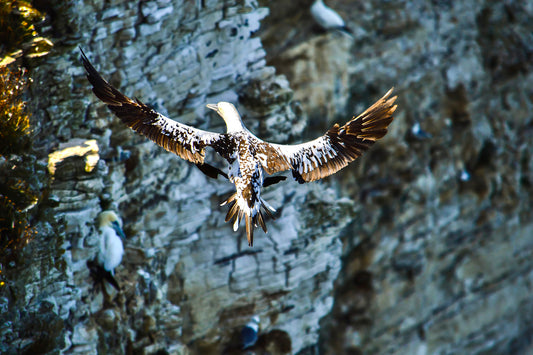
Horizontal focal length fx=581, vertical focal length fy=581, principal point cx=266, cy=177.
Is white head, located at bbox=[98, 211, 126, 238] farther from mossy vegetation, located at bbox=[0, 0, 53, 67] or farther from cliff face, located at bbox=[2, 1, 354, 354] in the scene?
mossy vegetation, located at bbox=[0, 0, 53, 67]

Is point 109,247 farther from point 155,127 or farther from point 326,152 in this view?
point 326,152

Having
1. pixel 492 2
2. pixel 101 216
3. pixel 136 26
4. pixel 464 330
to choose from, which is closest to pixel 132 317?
pixel 101 216

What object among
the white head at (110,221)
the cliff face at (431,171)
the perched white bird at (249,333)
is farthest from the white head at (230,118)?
the cliff face at (431,171)

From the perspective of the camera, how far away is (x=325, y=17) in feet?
37.6

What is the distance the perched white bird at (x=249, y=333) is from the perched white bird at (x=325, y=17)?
5917 millimetres

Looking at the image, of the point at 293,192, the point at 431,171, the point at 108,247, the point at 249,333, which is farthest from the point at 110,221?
the point at 431,171

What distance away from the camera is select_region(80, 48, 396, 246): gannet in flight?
6.40 m

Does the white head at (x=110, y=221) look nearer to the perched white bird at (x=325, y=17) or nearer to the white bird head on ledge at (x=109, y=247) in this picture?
the white bird head on ledge at (x=109, y=247)

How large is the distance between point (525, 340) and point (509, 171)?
514 cm

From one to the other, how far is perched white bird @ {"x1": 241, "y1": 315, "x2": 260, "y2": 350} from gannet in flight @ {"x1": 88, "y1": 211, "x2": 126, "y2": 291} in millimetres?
3063

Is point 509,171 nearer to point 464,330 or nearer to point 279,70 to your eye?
point 464,330

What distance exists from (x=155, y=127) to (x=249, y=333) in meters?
4.65

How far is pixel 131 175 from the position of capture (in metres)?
8.27

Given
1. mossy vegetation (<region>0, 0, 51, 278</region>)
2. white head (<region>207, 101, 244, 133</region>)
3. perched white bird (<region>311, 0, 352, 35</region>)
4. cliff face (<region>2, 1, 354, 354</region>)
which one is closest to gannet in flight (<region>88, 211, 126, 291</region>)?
cliff face (<region>2, 1, 354, 354</region>)
